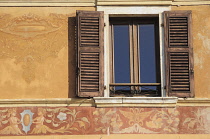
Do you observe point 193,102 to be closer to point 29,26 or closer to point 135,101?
point 135,101

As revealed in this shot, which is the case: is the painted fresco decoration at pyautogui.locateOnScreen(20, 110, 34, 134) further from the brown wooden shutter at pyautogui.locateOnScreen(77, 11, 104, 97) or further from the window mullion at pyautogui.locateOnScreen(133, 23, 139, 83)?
the window mullion at pyautogui.locateOnScreen(133, 23, 139, 83)

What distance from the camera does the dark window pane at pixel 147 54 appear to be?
12.2m

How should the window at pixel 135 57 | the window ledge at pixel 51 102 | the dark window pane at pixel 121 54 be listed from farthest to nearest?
1. the dark window pane at pixel 121 54
2. the window at pixel 135 57
3. the window ledge at pixel 51 102

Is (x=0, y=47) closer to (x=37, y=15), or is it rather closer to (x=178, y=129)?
(x=37, y=15)

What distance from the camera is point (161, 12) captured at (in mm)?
12312

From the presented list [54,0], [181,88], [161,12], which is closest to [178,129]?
[181,88]

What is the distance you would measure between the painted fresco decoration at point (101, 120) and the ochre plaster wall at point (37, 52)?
337mm

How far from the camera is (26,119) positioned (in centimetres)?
1172

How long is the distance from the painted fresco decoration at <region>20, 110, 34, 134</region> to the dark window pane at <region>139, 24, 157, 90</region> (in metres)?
2.13

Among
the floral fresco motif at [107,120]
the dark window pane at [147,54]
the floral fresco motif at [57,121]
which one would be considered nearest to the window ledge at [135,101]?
the floral fresco motif at [107,120]

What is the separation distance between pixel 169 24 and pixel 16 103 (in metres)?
3.12

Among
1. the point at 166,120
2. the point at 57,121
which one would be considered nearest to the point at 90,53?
the point at 57,121

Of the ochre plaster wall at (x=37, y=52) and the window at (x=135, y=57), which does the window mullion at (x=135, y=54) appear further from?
the ochre plaster wall at (x=37, y=52)

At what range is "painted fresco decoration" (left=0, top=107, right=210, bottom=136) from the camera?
11625 millimetres
